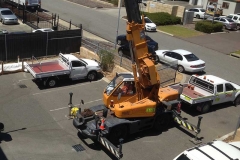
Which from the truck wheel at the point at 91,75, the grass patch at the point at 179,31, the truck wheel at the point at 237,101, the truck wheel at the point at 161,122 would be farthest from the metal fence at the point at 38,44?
the grass patch at the point at 179,31

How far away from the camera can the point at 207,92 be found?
1914 centimetres

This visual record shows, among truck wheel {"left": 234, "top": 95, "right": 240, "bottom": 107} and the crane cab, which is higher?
the crane cab

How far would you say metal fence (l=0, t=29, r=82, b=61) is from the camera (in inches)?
956

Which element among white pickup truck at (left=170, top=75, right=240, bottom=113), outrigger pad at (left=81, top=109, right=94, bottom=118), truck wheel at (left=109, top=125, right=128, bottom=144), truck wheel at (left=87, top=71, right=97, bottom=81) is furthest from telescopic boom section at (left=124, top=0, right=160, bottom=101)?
truck wheel at (left=87, top=71, right=97, bottom=81)

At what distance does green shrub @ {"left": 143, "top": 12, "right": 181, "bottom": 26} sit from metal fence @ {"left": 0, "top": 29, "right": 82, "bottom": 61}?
1628 centimetres

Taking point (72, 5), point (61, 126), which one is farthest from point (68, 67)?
point (72, 5)

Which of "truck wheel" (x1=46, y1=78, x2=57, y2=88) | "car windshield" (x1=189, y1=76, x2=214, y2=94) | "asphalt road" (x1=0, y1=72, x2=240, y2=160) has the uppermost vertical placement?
"car windshield" (x1=189, y1=76, x2=214, y2=94)

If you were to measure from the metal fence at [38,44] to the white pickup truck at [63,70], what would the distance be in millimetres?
3760

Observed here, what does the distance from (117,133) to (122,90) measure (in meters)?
2.29

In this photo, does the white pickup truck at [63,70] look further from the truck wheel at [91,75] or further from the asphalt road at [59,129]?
the asphalt road at [59,129]

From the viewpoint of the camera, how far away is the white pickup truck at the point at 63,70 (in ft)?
67.4

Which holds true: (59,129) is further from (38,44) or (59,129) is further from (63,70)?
(38,44)

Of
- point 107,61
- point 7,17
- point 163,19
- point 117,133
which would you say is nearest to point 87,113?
point 117,133

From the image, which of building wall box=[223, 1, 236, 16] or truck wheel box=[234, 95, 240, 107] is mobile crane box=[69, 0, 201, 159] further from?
building wall box=[223, 1, 236, 16]
